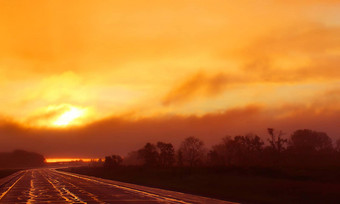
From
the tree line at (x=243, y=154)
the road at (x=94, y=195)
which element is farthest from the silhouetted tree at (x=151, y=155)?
the road at (x=94, y=195)

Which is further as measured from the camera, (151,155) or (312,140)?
(312,140)

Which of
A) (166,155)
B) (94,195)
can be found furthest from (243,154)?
(94,195)

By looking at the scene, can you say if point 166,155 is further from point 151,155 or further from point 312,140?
point 312,140

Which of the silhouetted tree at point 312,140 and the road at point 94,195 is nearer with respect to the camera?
the road at point 94,195

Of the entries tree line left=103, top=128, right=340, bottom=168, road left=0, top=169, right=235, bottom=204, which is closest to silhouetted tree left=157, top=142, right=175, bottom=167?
tree line left=103, top=128, right=340, bottom=168

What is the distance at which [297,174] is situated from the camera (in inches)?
2069

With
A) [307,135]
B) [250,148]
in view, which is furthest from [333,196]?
→ [307,135]

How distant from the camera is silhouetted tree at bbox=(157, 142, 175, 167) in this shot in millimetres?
115312

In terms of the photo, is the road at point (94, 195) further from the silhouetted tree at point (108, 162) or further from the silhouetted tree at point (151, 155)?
the silhouetted tree at point (108, 162)

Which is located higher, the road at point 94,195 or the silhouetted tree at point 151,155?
the silhouetted tree at point 151,155

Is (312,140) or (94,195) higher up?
(312,140)

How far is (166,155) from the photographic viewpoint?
117625mm

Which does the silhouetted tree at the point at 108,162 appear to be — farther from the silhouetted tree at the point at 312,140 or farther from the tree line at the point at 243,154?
the silhouetted tree at the point at 312,140

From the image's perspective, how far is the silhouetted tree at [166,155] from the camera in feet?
378
